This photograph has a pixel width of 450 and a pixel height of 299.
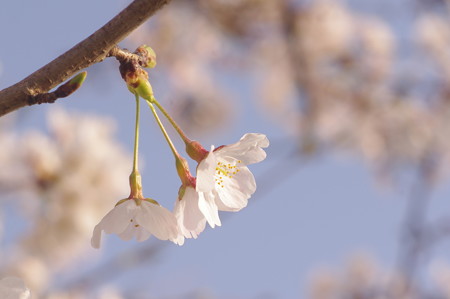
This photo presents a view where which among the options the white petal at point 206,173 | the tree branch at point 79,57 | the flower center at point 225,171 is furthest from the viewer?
the flower center at point 225,171

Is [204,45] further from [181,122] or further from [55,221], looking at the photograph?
[55,221]

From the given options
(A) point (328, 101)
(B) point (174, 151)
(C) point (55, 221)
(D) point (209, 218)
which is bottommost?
(D) point (209, 218)

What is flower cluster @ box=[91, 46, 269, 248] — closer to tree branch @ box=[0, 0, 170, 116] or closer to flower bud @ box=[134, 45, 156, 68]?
flower bud @ box=[134, 45, 156, 68]

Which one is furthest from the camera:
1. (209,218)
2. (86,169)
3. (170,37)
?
(170,37)

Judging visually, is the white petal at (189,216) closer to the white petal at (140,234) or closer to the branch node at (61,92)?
the white petal at (140,234)

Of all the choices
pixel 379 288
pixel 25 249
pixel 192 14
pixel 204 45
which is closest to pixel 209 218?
pixel 25 249

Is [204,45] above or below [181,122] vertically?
above

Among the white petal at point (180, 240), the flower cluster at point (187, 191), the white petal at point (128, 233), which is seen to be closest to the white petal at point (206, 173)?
the flower cluster at point (187, 191)

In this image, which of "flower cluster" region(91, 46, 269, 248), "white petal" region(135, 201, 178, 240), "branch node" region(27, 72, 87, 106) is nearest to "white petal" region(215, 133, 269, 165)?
"flower cluster" region(91, 46, 269, 248)
